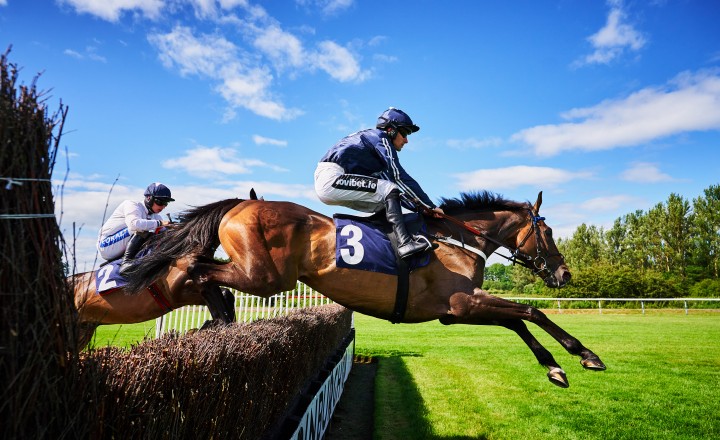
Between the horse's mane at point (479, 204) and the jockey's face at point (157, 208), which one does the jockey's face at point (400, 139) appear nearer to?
the horse's mane at point (479, 204)

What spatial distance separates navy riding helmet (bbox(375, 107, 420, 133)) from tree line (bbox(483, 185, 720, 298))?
120ft

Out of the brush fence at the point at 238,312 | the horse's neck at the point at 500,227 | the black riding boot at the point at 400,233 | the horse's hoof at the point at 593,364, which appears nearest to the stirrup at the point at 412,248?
the black riding boot at the point at 400,233

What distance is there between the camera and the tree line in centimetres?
3541

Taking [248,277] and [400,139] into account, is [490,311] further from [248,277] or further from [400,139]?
[248,277]

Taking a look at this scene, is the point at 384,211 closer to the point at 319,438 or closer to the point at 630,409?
the point at 319,438

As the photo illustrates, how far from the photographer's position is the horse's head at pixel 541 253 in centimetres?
438

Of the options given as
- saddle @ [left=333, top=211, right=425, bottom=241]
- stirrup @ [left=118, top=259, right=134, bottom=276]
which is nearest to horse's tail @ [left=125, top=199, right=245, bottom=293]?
stirrup @ [left=118, top=259, right=134, bottom=276]

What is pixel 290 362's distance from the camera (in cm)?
365

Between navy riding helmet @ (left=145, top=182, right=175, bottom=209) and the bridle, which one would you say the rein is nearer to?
the bridle

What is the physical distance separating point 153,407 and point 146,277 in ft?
8.74

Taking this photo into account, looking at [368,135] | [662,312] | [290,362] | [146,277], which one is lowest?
[662,312]

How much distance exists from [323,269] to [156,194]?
295 cm

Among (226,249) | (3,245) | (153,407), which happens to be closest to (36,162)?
(3,245)

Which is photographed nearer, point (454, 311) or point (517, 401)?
point (454, 311)
